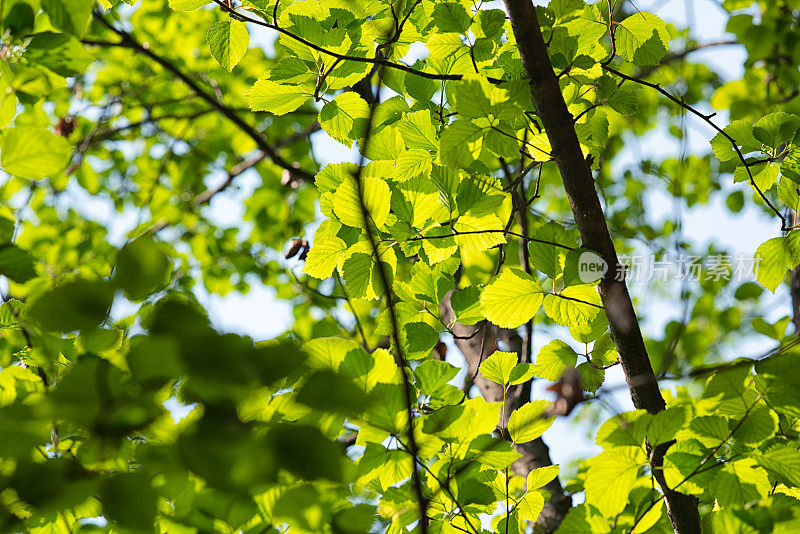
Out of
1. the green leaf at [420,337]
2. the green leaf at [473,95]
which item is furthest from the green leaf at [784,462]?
the green leaf at [473,95]

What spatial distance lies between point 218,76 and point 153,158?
704 mm

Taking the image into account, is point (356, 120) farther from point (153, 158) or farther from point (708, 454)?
point (153, 158)

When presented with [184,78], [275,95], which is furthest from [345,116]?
[184,78]

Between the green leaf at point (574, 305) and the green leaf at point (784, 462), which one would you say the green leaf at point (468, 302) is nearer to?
the green leaf at point (574, 305)

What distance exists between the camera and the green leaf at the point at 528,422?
2.86ft

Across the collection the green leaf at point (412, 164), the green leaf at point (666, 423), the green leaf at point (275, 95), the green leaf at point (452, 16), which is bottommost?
the green leaf at point (666, 423)

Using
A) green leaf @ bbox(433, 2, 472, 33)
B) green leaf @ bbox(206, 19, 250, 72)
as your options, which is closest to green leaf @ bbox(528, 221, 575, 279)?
green leaf @ bbox(433, 2, 472, 33)

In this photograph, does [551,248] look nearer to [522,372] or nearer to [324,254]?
[522,372]

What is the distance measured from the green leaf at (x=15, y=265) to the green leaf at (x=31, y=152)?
0.07m

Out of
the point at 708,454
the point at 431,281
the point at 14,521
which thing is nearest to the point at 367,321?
the point at 431,281

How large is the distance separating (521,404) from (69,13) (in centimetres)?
143

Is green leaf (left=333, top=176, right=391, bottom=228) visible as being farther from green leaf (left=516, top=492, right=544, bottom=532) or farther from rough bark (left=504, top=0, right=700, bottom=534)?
green leaf (left=516, top=492, right=544, bottom=532)

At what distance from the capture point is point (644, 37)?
97 cm

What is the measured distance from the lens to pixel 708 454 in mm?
812
